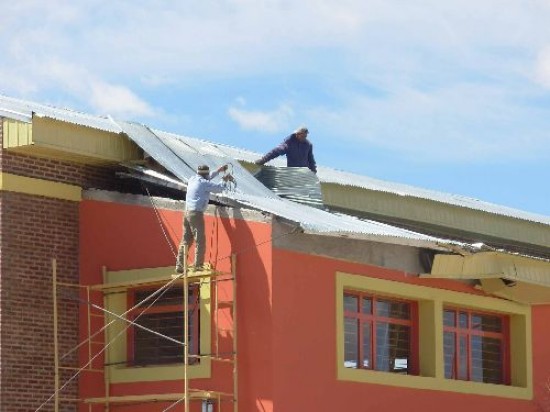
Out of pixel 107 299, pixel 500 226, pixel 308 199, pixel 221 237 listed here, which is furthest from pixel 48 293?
pixel 500 226

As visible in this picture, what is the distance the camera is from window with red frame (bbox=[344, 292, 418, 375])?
26.4m

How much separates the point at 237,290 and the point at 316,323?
1.48 meters

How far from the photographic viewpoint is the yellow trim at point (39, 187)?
24891mm

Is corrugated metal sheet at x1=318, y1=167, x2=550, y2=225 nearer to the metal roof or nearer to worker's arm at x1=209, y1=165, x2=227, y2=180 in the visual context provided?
the metal roof

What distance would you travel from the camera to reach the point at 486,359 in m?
29.9

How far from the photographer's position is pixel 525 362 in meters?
30.0

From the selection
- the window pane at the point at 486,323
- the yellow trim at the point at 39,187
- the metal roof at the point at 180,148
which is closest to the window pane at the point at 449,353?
the window pane at the point at 486,323

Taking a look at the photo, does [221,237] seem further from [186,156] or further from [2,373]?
[2,373]

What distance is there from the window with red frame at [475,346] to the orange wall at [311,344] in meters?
2.21

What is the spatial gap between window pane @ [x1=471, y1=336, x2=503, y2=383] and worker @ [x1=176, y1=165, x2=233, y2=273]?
7339mm

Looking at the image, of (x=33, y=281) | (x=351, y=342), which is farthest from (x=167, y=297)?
(x=351, y=342)

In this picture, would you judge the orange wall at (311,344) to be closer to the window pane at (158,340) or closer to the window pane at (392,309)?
the window pane at (392,309)

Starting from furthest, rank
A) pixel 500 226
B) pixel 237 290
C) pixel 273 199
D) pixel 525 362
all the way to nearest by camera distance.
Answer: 1. pixel 500 226
2. pixel 525 362
3. pixel 273 199
4. pixel 237 290

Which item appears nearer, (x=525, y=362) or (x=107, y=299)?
(x=107, y=299)
